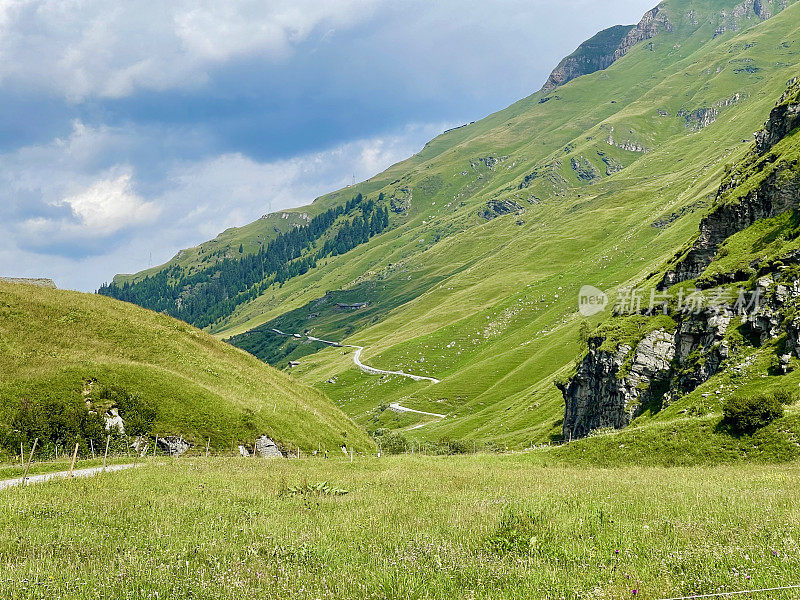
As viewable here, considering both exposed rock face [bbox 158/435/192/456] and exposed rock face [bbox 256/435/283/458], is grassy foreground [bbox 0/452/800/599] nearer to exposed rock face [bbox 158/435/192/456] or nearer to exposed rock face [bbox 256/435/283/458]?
exposed rock face [bbox 158/435/192/456]

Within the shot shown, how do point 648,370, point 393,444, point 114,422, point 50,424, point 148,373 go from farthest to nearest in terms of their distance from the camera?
point 393,444
point 648,370
point 148,373
point 114,422
point 50,424

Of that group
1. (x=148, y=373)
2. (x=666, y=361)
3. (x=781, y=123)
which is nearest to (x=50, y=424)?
(x=148, y=373)

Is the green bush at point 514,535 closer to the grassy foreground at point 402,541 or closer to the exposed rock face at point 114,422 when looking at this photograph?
the grassy foreground at point 402,541

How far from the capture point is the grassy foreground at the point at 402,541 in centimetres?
1055

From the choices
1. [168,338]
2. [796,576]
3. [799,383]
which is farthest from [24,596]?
[799,383]

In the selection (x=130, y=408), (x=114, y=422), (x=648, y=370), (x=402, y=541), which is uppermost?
(x=130, y=408)

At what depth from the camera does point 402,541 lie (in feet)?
45.0

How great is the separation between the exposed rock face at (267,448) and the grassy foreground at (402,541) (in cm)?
2559

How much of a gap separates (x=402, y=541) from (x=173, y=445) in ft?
118

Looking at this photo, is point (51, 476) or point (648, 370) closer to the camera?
point (51, 476)

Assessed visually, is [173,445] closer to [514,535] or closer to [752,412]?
[514,535]

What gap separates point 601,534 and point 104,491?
1838cm

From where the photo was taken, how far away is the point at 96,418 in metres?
41.5

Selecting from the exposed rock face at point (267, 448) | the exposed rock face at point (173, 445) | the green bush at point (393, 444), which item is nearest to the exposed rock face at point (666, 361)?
the green bush at point (393, 444)
